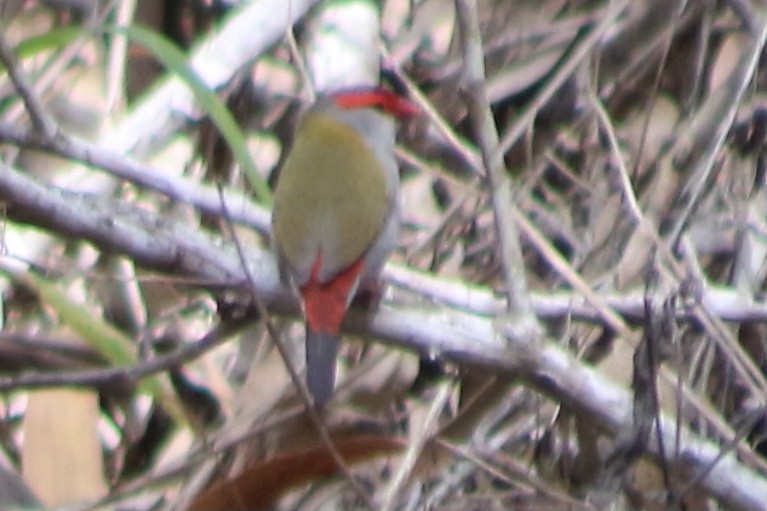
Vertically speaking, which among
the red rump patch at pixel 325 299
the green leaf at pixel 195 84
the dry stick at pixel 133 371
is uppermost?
the green leaf at pixel 195 84

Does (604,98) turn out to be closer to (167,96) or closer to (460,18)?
(167,96)

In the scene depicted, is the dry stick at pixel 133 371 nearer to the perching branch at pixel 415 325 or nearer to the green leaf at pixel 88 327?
the perching branch at pixel 415 325

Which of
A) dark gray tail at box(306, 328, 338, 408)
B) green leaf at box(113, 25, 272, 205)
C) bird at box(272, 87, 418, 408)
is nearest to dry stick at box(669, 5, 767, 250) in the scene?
bird at box(272, 87, 418, 408)

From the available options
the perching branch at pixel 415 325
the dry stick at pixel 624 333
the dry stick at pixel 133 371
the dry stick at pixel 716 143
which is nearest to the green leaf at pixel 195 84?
the perching branch at pixel 415 325

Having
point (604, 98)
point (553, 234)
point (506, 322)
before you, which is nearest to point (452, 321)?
point (506, 322)

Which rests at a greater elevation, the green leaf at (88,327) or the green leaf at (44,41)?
the green leaf at (44,41)

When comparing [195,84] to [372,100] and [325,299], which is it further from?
[325,299]
